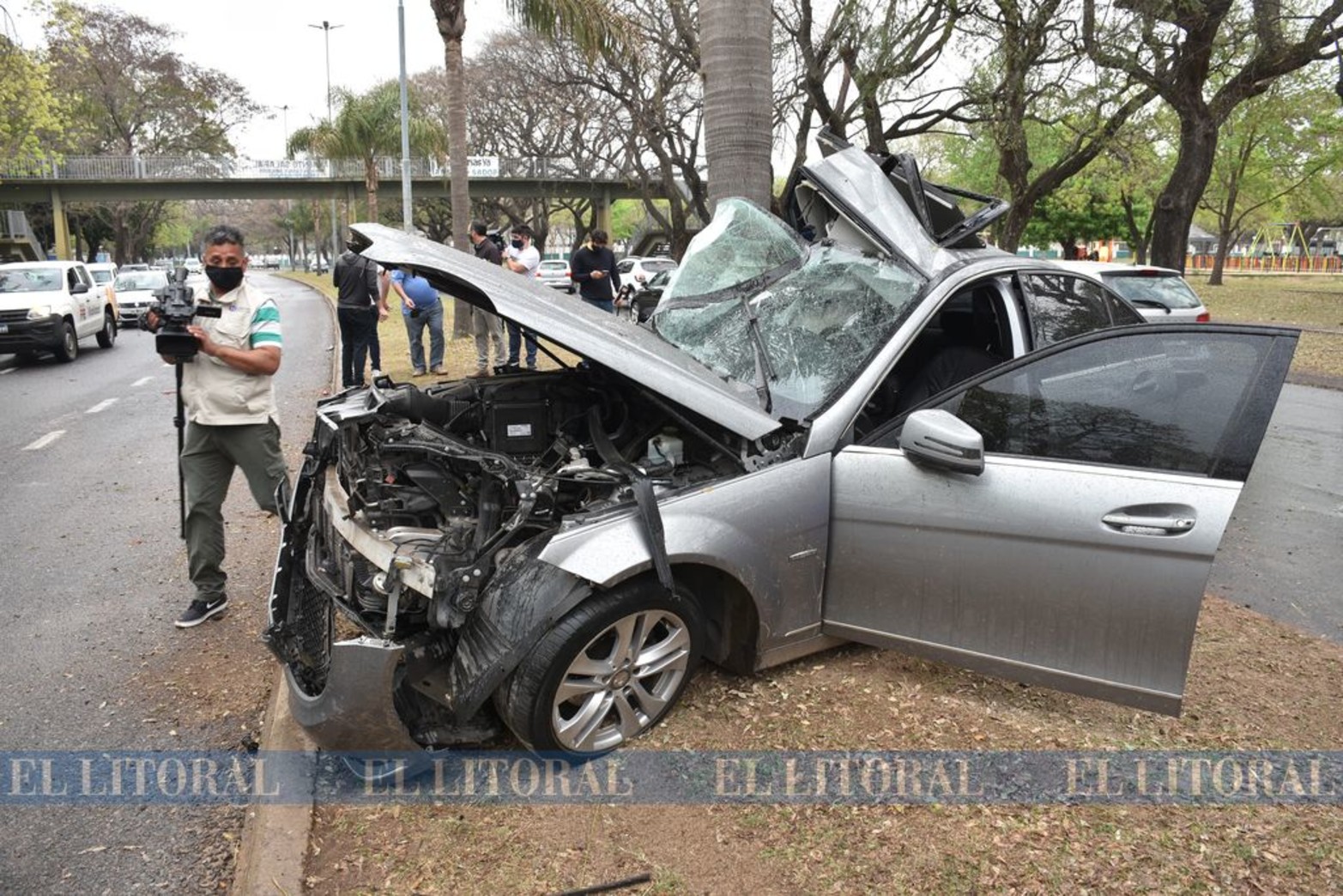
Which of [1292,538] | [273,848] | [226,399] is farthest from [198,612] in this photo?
[1292,538]

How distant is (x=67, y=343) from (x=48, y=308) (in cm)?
77

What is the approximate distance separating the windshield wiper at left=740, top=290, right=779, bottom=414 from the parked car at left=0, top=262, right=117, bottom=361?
1452 cm

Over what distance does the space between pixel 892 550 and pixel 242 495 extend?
5433 millimetres

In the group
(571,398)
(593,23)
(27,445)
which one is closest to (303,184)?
(593,23)

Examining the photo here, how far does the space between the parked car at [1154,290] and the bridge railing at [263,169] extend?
31.6m

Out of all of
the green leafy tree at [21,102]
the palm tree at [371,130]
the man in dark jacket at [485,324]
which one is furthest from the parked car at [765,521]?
the palm tree at [371,130]

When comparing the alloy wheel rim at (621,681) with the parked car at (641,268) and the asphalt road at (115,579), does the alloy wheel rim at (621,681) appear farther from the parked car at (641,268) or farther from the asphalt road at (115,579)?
the parked car at (641,268)

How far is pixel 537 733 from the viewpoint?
2936 mm

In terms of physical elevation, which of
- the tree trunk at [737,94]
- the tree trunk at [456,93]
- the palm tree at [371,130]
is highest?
the palm tree at [371,130]

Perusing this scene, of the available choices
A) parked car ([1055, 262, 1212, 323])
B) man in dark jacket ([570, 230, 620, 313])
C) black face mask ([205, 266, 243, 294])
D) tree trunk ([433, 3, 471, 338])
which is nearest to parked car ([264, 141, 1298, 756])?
black face mask ([205, 266, 243, 294])

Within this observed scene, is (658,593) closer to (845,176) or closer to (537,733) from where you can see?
(537,733)

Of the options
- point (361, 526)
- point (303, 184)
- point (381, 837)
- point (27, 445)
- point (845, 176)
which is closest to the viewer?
point (381, 837)

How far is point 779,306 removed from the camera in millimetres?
3982

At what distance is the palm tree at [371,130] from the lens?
28.0m
